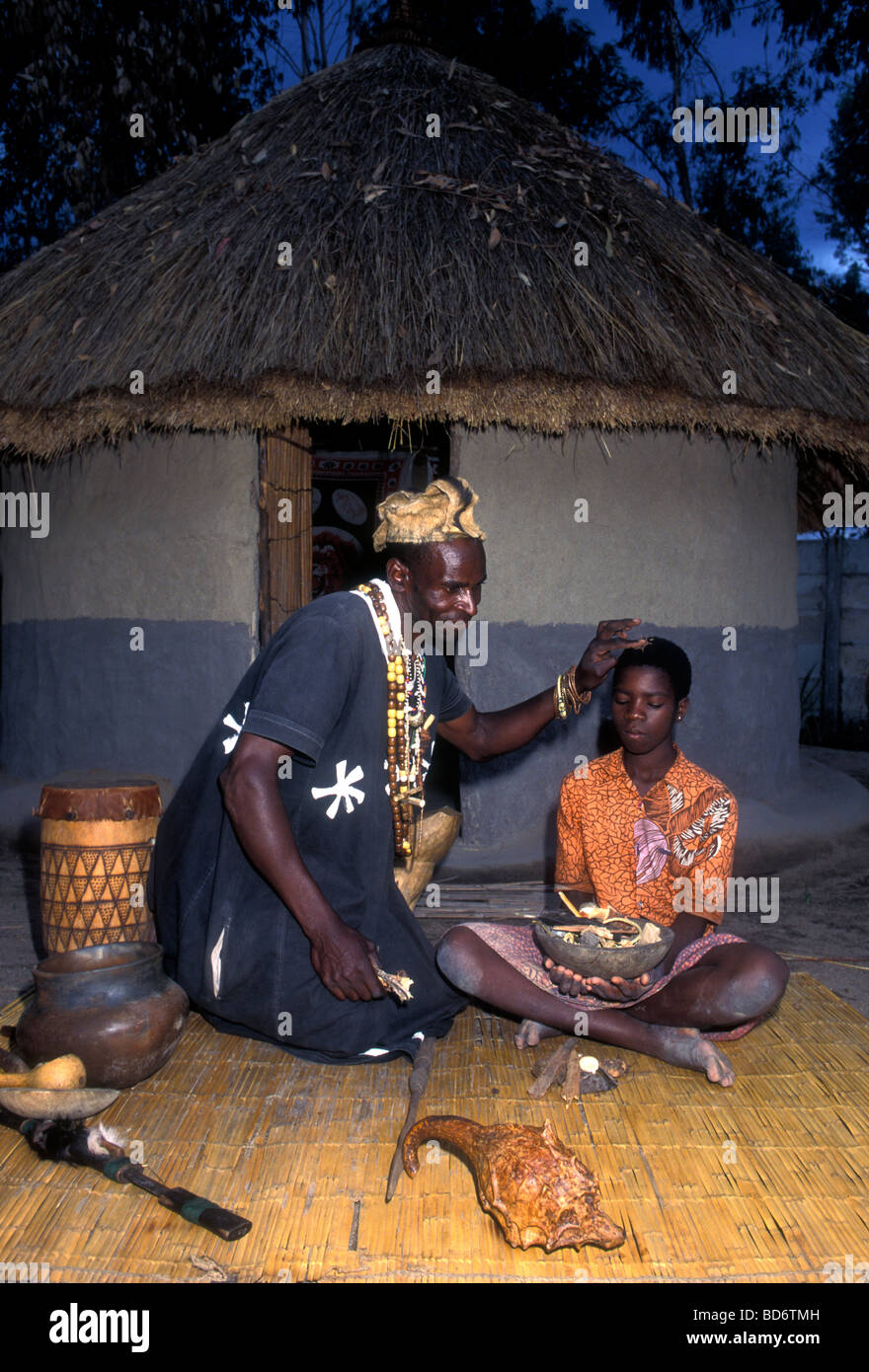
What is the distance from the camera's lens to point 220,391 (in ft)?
16.1

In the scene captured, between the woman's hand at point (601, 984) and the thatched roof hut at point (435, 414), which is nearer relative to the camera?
the woman's hand at point (601, 984)

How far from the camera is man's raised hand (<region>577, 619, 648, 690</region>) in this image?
2774 millimetres

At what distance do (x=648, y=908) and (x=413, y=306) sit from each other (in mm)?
3133

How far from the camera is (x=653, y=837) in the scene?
116 inches

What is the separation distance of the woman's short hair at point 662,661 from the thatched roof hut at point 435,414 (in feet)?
7.39

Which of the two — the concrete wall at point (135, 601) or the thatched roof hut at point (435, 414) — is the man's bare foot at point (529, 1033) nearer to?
the thatched roof hut at point (435, 414)

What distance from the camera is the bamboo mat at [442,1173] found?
74.1 inches

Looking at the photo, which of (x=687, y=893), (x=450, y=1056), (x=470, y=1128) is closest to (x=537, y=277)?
(x=687, y=893)

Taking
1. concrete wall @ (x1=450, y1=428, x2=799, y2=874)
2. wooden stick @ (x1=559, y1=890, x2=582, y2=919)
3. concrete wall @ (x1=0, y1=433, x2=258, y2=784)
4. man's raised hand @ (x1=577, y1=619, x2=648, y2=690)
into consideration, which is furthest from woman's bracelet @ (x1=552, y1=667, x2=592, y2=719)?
concrete wall @ (x1=0, y1=433, x2=258, y2=784)

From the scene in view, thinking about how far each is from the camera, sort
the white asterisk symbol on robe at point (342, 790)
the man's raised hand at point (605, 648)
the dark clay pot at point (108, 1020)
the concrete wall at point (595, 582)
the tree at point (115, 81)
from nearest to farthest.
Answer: the dark clay pot at point (108, 1020), the white asterisk symbol on robe at point (342, 790), the man's raised hand at point (605, 648), the concrete wall at point (595, 582), the tree at point (115, 81)

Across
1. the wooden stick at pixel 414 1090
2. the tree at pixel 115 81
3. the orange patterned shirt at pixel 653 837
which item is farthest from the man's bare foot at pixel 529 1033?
the tree at pixel 115 81

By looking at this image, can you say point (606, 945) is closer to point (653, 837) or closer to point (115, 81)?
point (653, 837)

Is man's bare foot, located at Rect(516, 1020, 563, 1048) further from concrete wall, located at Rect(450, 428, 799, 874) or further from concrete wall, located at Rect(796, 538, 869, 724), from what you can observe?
concrete wall, located at Rect(796, 538, 869, 724)

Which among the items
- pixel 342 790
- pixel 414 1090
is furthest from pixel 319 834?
pixel 414 1090
